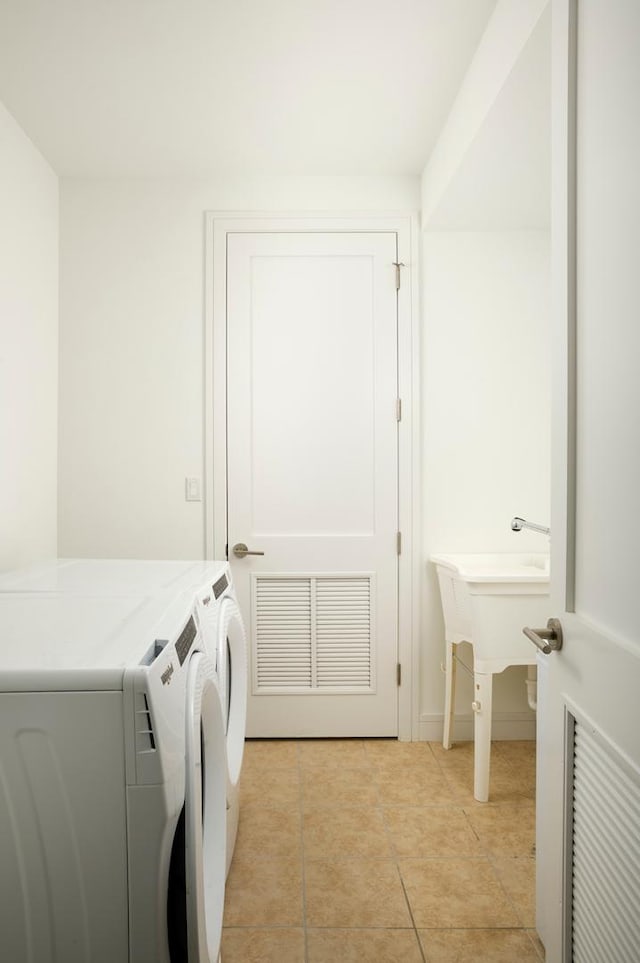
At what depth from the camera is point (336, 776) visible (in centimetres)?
248

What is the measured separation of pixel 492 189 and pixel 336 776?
89.6 inches

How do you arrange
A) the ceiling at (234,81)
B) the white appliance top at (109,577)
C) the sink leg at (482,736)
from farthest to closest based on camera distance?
the sink leg at (482,736)
the ceiling at (234,81)
the white appliance top at (109,577)

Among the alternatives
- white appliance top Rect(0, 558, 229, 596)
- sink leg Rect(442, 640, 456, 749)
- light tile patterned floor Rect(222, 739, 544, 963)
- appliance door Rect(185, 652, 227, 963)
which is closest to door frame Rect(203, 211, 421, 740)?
sink leg Rect(442, 640, 456, 749)

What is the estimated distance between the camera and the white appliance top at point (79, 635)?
0.90m

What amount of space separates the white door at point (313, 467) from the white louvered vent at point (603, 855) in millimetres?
1637

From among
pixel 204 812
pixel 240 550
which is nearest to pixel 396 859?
pixel 204 812

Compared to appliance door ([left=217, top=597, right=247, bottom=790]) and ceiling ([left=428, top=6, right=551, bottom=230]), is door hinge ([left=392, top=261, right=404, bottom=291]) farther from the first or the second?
appliance door ([left=217, top=597, right=247, bottom=790])

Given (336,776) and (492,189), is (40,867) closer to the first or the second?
(336,776)

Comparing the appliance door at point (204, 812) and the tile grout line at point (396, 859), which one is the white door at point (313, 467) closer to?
the tile grout line at point (396, 859)

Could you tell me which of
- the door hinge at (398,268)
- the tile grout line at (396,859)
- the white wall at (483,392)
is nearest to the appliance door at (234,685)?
the tile grout line at (396,859)

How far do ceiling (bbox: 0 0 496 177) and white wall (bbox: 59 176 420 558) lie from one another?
4.1 inches

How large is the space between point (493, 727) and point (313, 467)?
137 centimetres

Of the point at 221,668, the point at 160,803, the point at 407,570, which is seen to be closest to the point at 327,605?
the point at 407,570

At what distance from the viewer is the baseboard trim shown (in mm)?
2818
